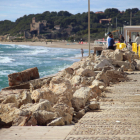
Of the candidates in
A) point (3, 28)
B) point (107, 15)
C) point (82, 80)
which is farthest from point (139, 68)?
point (3, 28)

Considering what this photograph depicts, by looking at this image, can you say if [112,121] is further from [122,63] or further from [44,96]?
[122,63]

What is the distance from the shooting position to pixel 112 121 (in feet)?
13.3

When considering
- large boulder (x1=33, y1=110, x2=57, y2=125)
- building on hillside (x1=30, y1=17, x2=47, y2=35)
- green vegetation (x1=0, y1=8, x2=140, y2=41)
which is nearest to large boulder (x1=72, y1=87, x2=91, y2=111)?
large boulder (x1=33, y1=110, x2=57, y2=125)

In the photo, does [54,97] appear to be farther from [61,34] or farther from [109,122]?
[61,34]

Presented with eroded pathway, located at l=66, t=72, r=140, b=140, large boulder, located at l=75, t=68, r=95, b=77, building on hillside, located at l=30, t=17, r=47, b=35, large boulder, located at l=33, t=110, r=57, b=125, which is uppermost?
building on hillside, located at l=30, t=17, r=47, b=35

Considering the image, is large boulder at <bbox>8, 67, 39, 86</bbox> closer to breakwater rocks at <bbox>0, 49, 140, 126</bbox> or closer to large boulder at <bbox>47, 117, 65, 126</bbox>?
breakwater rocks at <bbox>0, 49, 140, 126</bbox>

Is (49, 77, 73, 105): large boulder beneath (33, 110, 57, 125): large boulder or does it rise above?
above

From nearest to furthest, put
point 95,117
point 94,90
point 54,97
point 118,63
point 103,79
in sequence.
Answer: point 95,117 → point 54,97 → point 94,90 → point 103,79 → point 118,63

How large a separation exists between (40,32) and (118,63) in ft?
478

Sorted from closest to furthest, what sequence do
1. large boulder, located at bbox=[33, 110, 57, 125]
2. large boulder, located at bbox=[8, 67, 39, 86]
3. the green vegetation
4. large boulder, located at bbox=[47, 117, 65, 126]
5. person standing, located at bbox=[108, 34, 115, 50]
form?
large boulder, located at bbox=[47, 117, 65, 126] < large boulder, located at bbox=[33, 110, 57, 125] < large boulder, located at bbox=[8, 67, 39, 86] < person standing, located at bbox=[108, 34, 115, 50] < the green vegetation

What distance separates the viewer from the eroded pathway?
10.8 ft

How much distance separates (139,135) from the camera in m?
3.28

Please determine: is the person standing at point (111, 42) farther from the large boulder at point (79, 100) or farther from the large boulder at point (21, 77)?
the large boulder at point (79, 100)

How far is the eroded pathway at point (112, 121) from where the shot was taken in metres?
3.30
